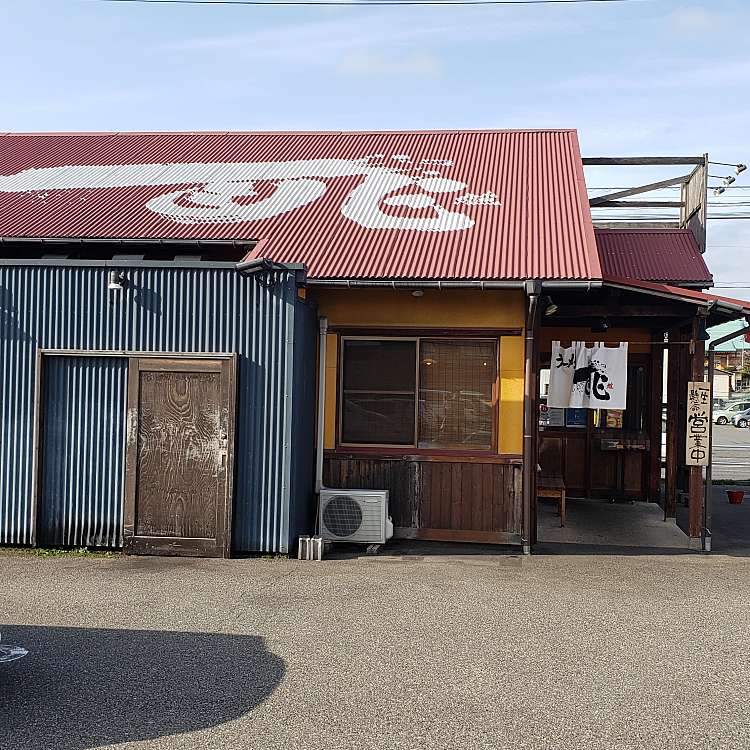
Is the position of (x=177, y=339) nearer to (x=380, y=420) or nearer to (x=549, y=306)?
(x=380, y=420)

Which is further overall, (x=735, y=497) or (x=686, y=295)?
(x=735, y=497)

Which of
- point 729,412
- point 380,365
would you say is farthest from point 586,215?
point 729,412

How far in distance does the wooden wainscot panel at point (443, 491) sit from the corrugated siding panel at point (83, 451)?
8.03 ft

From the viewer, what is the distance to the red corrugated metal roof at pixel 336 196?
35.9 feet

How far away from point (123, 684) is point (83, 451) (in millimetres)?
4566

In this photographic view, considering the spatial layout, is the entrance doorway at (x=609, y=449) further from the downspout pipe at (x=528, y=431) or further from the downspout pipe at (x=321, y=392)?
the downspout pipe at (x=321, y=392)

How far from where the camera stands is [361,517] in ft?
33.9

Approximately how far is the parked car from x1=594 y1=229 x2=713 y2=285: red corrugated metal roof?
110 ft

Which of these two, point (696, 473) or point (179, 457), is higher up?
point (179, 457)

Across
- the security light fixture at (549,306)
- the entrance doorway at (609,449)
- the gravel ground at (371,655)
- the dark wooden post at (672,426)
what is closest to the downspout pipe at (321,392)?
the gravel ground at (371,655)

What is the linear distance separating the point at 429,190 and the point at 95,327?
5378 mm

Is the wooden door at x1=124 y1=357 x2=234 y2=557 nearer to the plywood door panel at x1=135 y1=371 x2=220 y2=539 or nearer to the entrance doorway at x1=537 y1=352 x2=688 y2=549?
the plywood door panel at x1=135 y1=371 x2=220 y2=539

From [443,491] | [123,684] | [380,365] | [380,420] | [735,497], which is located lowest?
[123,684]

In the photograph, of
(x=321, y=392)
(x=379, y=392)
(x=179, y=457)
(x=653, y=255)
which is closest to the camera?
(x=179, y=457)
